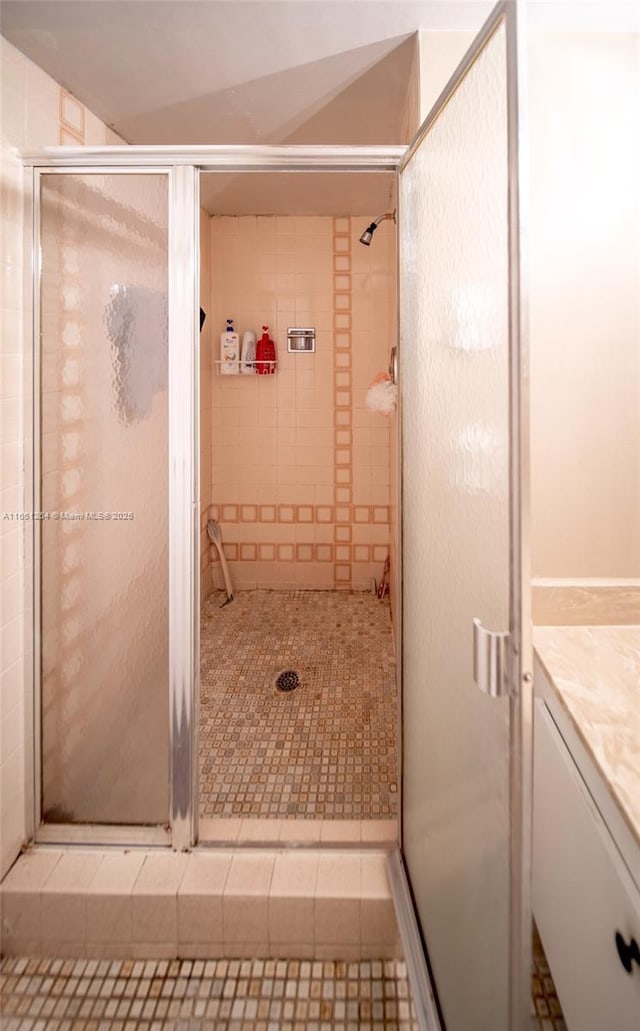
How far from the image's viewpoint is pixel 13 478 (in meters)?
1.53

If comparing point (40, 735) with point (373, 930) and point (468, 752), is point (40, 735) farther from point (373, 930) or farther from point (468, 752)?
point (468, 752)

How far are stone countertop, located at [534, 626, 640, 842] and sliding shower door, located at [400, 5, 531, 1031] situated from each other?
189 millimetres

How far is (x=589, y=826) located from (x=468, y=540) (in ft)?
1.62

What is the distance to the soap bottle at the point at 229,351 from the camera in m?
3.60

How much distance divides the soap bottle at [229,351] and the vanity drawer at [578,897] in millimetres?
2788

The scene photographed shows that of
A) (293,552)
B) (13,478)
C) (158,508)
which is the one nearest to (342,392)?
(293,552)

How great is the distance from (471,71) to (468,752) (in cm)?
106

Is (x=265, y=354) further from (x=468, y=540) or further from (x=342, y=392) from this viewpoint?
(x=468, y=540)

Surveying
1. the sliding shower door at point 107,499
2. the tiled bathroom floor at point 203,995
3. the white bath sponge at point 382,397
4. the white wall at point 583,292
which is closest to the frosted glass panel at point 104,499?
the sliding shower door at point 107,499

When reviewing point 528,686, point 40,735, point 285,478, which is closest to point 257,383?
point 285,478

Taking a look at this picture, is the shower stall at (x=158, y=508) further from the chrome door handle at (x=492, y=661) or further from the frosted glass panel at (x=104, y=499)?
the chrome door handle at (x=492, y=661)

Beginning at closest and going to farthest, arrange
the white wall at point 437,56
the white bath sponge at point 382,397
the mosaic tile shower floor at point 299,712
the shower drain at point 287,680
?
the white wall at point 437,56 < the mosaic tile shower floor at point 299,712 < the white bath sponge at point 382,397 < the shower drain at point 287,680

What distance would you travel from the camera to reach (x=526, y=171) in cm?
74

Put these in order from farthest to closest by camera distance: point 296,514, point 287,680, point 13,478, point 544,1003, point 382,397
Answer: point 296,514
point 287,680
point 382,397
point 13,478
point 544,1003
